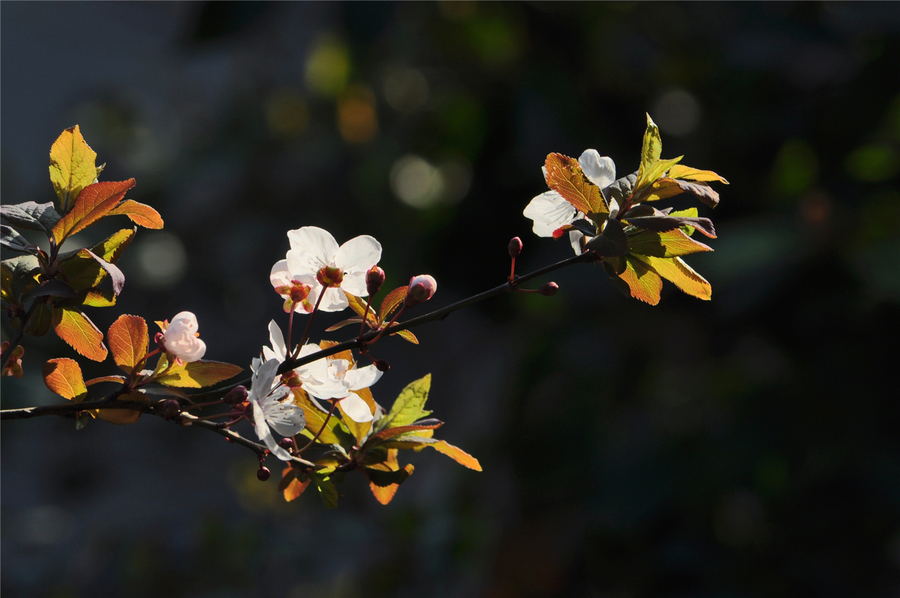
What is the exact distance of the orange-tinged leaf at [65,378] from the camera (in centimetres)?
37

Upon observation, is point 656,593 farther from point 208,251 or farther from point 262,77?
point 262,77

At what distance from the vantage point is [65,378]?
37 centimetres

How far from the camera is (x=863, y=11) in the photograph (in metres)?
1.71

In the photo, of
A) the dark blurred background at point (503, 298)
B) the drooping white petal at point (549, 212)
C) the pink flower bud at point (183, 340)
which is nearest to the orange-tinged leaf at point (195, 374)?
the pink flower bud at point (183, 340)

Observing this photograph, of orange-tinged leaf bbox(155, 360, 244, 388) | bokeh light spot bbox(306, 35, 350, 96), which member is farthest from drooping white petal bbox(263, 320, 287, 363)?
bokeh light spot bbox(306, 35, 350, 96)

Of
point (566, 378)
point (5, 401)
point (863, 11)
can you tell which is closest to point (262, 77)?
point (5, 401)

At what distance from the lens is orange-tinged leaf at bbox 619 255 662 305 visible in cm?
37

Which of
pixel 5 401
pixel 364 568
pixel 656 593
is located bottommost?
pixel 364 568

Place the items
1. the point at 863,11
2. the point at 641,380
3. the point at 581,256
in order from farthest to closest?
the point at 641,380 < the point at 863,11 < the point at 581,256

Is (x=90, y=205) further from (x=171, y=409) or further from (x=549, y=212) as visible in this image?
(x=549, y=212)

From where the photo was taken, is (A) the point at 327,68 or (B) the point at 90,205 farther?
(A) the point at 327,68

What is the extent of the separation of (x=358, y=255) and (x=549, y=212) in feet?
0.40

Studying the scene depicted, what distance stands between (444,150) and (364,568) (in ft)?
4.19

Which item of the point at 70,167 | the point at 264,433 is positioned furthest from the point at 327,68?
the point at 264,433
